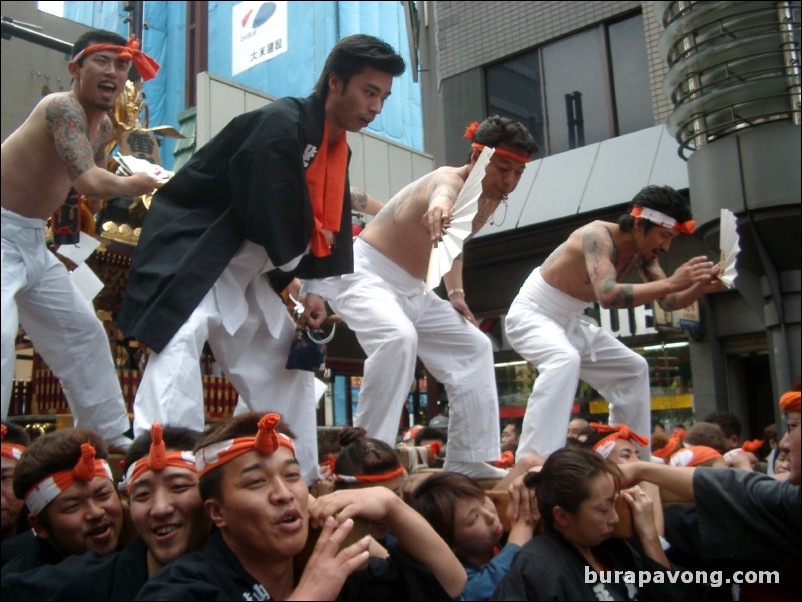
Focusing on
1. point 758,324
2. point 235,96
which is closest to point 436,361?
point 235,96

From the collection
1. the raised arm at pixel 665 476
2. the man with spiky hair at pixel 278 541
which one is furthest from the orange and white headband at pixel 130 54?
the raised arm at pixel 665 476

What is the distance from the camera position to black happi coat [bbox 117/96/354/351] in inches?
120

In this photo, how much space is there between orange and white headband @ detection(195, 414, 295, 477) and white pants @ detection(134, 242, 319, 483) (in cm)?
71

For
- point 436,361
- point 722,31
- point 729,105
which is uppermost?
point 722,31

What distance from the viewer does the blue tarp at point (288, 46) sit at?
23.8 ft

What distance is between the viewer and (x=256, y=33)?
10.5 m

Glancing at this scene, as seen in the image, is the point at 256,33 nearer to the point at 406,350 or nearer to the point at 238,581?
the point at 406,350

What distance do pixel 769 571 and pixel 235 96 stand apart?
7.88 metres

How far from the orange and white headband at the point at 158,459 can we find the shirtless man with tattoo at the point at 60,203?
1.30ft

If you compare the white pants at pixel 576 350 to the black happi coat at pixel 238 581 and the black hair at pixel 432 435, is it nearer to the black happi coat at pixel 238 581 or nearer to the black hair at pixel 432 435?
the black happi coat at pixel 238 581

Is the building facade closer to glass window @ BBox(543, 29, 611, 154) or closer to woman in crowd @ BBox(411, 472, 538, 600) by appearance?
glass window @ BBox(543, 29, 611, 154)

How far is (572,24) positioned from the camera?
491 inches

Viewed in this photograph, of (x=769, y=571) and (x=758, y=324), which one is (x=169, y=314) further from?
(x=758, y=324)

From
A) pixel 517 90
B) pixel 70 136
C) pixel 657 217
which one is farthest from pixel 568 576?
pixel 517 90
